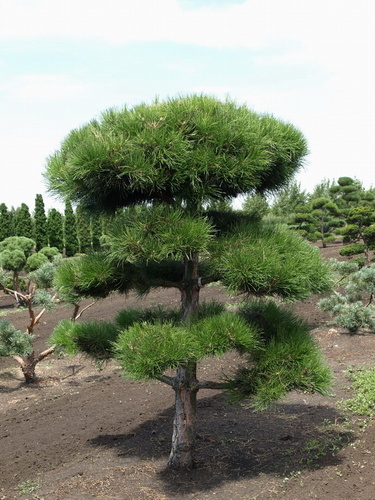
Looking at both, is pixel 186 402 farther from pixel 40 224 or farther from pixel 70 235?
pixel 40 224

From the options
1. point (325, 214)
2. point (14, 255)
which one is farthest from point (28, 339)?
point (325, 214)

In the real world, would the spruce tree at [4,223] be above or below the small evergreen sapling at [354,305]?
above

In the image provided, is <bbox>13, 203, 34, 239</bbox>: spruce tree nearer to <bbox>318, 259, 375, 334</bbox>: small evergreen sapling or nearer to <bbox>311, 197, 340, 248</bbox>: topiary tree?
<bbox>311, 197, 340, 248</bbox>: topiary tree

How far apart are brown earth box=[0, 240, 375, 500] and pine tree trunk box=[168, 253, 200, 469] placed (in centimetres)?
15

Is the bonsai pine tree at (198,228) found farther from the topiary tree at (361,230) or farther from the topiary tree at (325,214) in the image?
the topiary tree at (325,214)

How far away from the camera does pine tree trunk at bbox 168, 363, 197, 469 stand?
5.06m

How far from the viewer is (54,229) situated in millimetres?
30953

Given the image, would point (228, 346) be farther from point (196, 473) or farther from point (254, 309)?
point (196, 473)

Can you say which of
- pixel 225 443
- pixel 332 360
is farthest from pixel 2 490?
pixel 332 360

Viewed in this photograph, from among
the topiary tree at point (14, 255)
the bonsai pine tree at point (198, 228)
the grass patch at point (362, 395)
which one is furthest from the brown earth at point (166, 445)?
the topiary tree at point (14, 255)

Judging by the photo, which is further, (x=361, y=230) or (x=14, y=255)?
(x=361, y=230)

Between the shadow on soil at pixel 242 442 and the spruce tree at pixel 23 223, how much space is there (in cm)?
2513

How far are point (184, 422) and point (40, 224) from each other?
27178 millimetres

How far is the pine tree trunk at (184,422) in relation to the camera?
5062 millimetres
